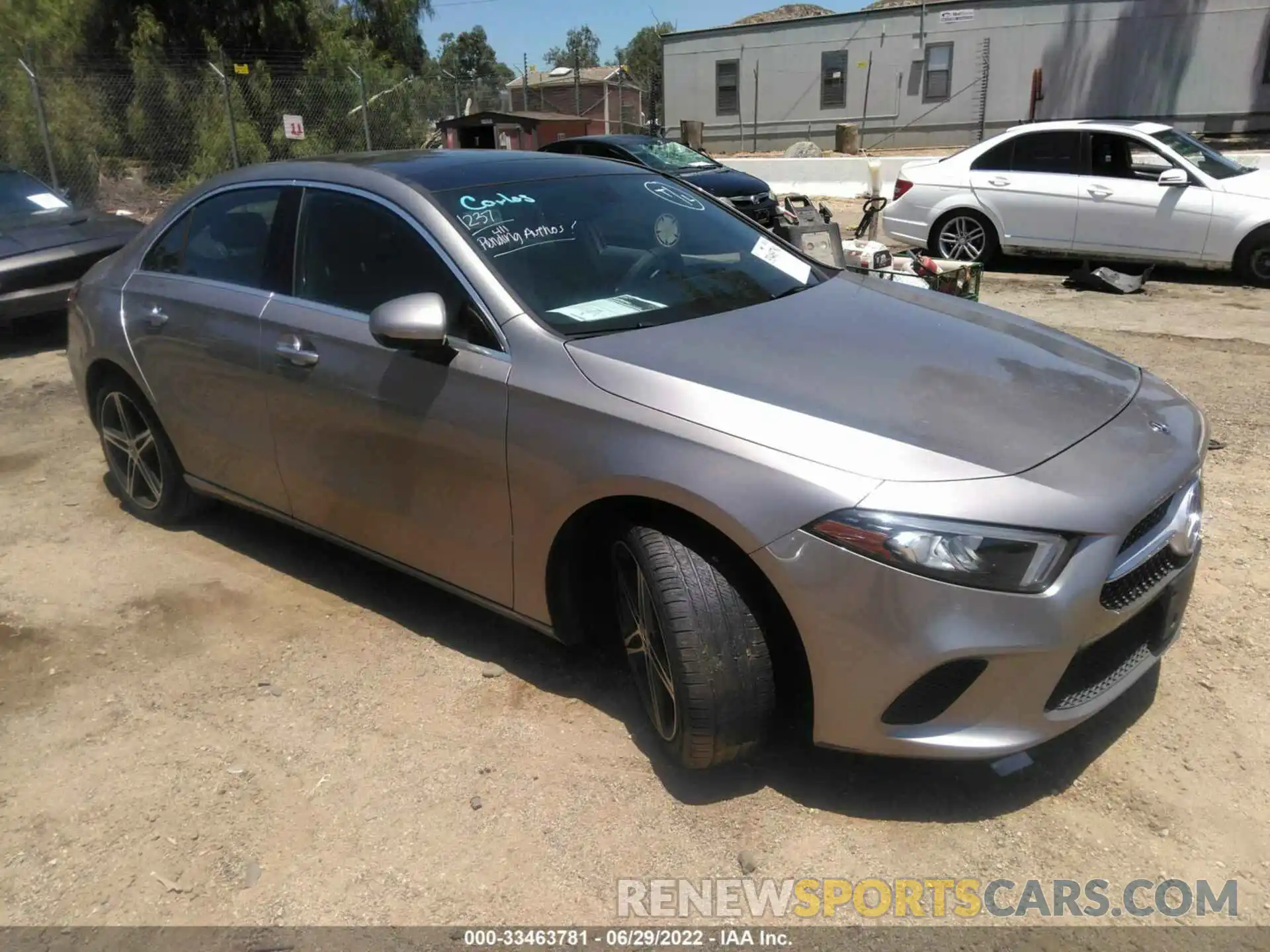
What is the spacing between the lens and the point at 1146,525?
247cm

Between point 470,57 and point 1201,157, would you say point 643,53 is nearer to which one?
point 470,57

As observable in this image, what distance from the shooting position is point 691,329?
9.82 ft

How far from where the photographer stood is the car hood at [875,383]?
2387mm

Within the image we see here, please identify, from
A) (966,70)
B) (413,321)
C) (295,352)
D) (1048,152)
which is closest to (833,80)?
(966,70)

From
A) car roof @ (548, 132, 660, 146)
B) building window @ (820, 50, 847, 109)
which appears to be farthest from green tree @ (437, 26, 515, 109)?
car roof @ (548, 132, 660, 146)

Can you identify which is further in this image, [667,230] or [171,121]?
[171,121]

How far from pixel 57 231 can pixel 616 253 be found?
6.97 metres

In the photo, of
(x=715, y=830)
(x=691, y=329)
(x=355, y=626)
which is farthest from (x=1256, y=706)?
(x=355, y=626)

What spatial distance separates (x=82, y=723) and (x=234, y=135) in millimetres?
15720

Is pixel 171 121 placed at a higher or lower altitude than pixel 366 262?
higher

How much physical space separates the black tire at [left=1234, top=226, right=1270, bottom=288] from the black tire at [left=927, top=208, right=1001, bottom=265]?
2.15 m

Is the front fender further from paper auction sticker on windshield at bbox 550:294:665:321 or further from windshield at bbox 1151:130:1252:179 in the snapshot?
windshield at bbox 1151:130:1252:179

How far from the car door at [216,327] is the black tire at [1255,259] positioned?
8.59m

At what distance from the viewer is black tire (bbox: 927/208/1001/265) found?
1020 centimetres
